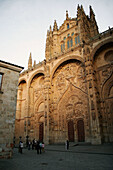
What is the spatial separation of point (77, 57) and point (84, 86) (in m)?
4.62

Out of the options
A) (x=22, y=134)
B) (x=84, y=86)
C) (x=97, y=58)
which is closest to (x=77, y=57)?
(x=97, y=58)

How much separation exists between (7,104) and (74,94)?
11.5m

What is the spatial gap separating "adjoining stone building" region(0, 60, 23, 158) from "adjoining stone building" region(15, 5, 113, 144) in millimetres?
9243

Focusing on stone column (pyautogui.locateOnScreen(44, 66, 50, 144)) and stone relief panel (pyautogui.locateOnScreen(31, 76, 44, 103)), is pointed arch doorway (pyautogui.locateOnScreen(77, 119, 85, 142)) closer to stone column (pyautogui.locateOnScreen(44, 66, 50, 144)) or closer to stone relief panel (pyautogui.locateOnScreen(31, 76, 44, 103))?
stone column (pyautogui.locateOnScreen(44, 66, 50, 144))

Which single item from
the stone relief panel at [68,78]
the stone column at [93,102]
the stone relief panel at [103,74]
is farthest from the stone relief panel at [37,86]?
the stone relief panel at [103,74]

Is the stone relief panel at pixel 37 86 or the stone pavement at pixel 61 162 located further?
the stone relief panel at pixel 37 86

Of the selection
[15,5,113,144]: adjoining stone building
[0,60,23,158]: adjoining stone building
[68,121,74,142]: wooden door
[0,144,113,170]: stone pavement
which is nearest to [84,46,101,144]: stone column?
[15,5,113,144]: adjoining stone building

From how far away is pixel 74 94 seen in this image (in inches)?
770

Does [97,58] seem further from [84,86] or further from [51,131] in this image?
[51,131]

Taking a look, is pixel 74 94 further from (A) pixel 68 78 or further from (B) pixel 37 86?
(B) pixel 37 86

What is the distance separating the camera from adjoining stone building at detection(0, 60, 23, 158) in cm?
900

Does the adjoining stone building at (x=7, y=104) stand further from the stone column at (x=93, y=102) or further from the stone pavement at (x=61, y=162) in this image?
the stone column at (x=93, y=102)

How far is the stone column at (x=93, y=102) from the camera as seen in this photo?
14.6 meters

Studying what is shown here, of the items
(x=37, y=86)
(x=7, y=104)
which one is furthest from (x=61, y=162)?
(x=37, y=86)
